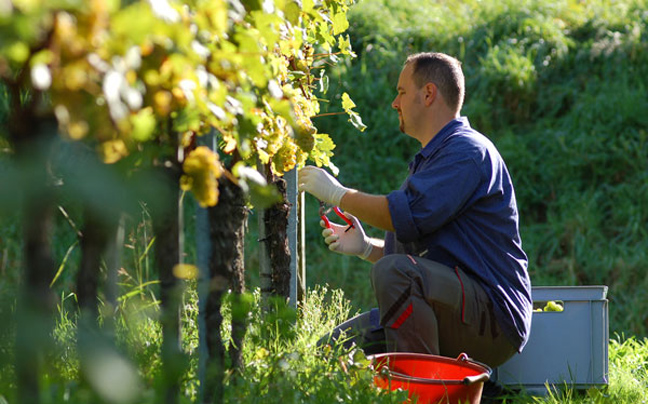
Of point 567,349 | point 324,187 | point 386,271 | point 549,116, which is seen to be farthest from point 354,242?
point 549,116

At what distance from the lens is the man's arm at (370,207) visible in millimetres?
2801

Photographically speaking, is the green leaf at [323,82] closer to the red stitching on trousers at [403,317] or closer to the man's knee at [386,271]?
the man's knee at [386,271]

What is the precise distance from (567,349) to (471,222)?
0.64 meters

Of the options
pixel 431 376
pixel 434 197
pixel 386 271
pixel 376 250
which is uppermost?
pixel 434 197

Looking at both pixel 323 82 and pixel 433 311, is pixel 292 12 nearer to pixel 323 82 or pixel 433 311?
pixel 323 82

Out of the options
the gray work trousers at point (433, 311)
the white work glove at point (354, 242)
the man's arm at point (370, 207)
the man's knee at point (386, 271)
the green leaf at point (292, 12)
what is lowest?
the white work glove at point (354, 242)

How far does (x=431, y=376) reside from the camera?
2.38m

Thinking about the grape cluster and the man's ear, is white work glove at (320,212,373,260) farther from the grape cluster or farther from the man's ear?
the grape cluster

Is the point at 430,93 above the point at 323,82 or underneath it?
underneath

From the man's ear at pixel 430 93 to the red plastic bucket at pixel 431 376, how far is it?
1.09 metres

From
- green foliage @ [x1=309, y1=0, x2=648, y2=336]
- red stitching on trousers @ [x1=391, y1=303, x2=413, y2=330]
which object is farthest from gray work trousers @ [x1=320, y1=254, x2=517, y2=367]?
green foliage @ [x1=309, y1=0, x2=648, y2=336]

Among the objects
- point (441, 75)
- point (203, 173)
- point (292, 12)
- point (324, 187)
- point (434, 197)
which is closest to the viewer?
point (203, 173)

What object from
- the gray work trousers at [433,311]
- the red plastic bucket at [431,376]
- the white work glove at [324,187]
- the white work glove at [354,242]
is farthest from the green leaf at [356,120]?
the red plastic bucket at [431,376]

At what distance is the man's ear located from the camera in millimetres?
3084
